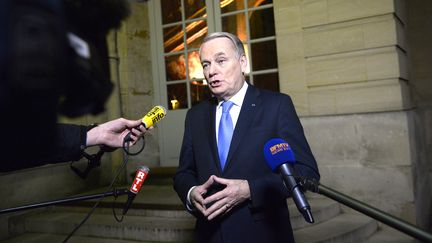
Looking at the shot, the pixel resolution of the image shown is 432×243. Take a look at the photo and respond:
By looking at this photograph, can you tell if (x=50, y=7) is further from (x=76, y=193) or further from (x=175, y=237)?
(x=76, y=193)

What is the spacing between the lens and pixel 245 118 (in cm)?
181

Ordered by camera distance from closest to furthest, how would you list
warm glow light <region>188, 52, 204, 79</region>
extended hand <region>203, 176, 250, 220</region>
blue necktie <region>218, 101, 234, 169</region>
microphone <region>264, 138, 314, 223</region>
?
microphone <region>264, 138, 314, 223</region>, extended hand <region>203, 176, 250, 220</region>, blue necktie <region>218, 101, 234, 169</region>, warm glow light <region>188, 52, 204, 79</region>

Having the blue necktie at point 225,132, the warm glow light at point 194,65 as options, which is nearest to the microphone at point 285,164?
the blue necktie at point 225,132

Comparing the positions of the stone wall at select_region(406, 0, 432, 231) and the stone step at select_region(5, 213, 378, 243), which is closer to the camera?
the stone step at select_region(5, 213, 378, 243)

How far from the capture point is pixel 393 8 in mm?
3670

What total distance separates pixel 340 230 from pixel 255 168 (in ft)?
6.45

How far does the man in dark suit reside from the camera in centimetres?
166

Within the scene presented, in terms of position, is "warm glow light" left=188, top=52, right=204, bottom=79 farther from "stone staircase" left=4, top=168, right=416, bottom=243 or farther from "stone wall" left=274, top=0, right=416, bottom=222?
"stone staircase" left=4, top=168, right=416, bottom=243

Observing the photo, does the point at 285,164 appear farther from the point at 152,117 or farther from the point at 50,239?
the point at 50,239

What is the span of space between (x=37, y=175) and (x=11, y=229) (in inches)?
25.4

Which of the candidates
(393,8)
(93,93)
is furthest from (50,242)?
(393,8)

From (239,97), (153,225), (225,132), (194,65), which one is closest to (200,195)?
(225,132)

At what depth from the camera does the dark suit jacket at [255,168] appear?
1.69 metres

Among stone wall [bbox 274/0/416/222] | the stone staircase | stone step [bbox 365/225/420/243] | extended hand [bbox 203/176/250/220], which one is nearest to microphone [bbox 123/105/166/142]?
extended hand [bbox 203/176/250/220]
